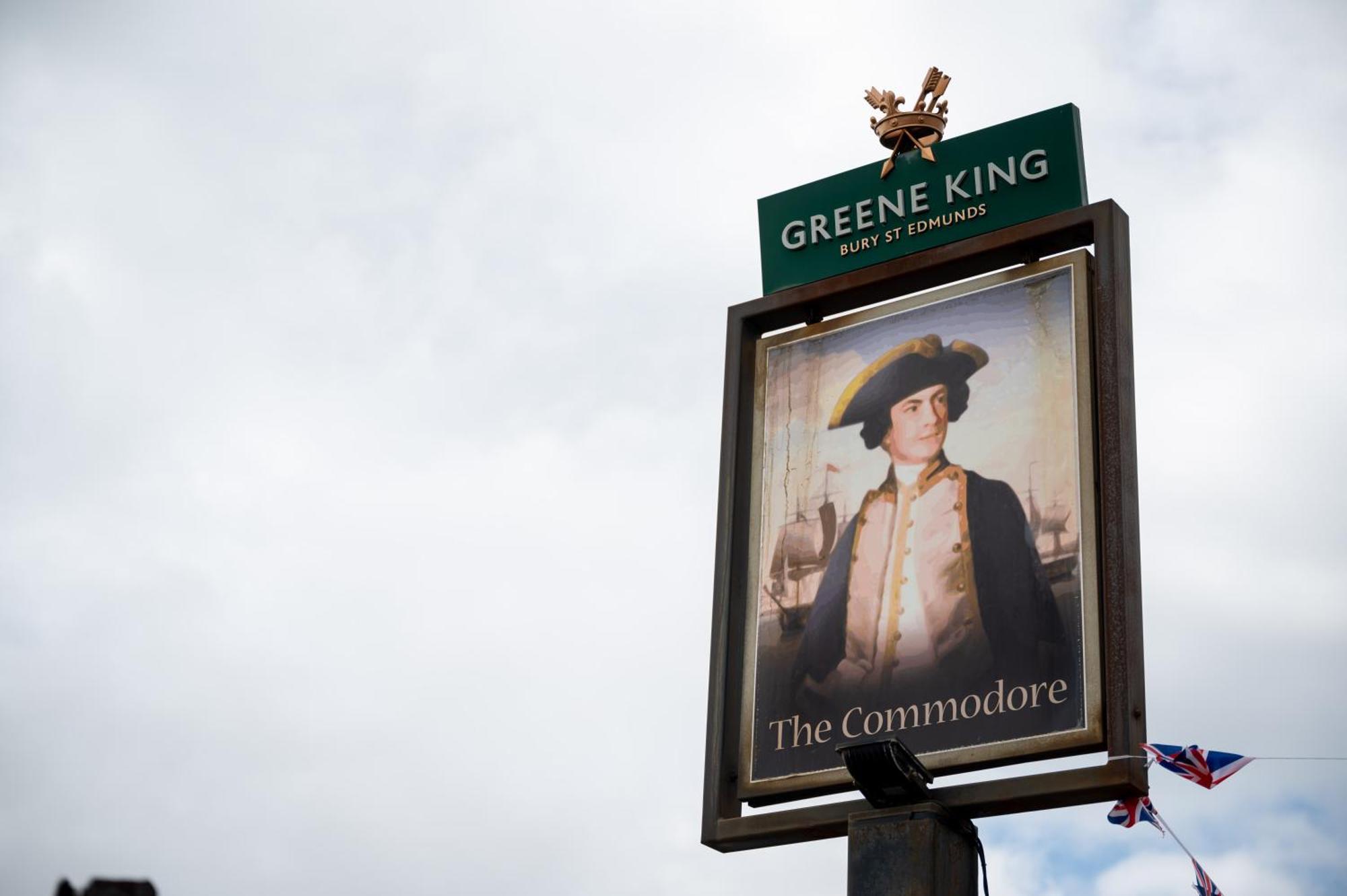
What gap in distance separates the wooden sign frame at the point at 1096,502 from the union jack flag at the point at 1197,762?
6.6 inches

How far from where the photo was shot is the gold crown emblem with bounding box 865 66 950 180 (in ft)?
47.2

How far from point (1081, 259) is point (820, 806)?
411cm

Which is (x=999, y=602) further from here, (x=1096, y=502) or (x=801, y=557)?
(x=801, y=557)

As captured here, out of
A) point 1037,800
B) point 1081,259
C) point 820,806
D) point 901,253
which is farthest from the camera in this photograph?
point 901,253

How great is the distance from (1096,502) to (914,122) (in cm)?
357

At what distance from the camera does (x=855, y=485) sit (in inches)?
533

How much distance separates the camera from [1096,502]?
40.5 ft

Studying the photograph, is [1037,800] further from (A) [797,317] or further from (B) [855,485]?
(A) [797,317]

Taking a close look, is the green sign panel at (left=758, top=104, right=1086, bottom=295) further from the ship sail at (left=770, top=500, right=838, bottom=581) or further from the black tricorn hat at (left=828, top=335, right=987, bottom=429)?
the ship sail at (left=770, top=500, right=838, bottom=581)

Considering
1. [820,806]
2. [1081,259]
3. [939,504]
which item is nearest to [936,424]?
[939,504]

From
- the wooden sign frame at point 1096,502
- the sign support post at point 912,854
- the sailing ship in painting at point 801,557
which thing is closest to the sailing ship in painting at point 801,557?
the sailing ship in painting at point 801,557

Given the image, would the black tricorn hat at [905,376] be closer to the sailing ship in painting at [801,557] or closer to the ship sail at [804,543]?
the sailing ship in painting at [801,557]

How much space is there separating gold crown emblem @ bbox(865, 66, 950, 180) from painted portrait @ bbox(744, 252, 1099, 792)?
47.6 inches

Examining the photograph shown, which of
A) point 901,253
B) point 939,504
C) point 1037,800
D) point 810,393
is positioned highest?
point 901,253
